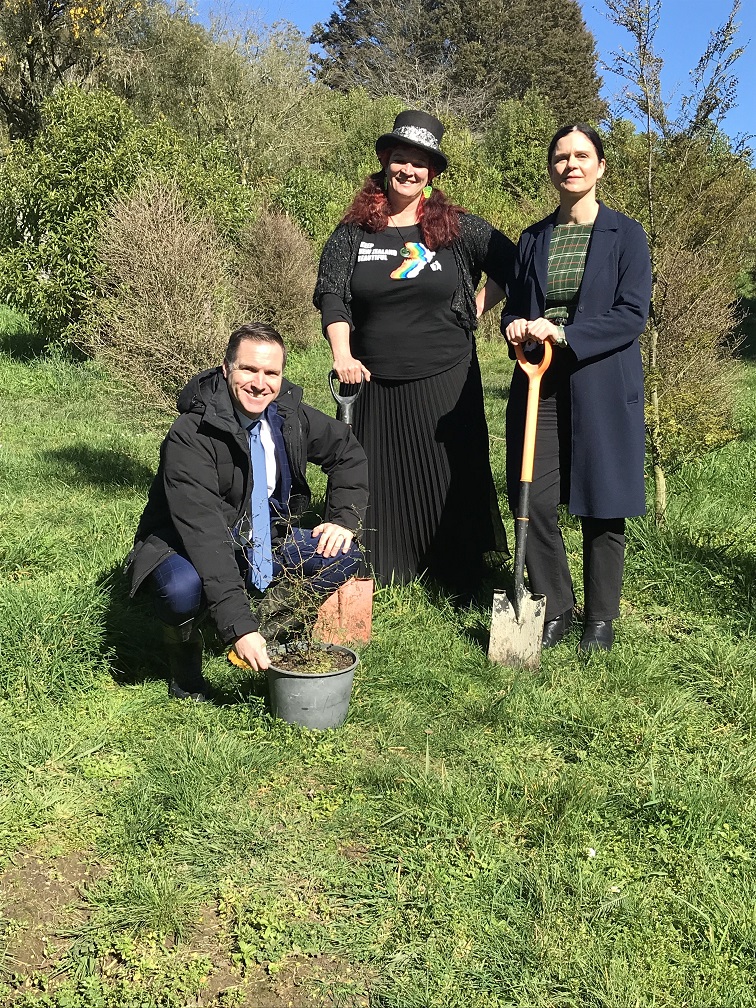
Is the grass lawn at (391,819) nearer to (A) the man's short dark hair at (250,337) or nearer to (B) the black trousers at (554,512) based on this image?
(B) the black trousers at (554,512)

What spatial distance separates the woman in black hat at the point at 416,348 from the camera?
13.5 feet

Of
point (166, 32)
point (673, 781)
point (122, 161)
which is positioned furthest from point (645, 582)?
point (166, 32)

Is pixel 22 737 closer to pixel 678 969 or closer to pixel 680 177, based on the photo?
pixel 678 969

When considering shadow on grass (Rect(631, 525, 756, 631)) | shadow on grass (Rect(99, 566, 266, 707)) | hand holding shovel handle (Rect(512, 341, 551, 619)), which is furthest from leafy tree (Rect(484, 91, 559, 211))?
shadow on grass (Rect(99, 566, 266, 707))

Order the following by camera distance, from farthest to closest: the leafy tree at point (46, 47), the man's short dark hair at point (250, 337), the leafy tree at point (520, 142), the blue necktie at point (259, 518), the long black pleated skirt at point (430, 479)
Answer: the leafy tree at point (520, 142)
the leafy tree at point (46, 47)
the long black pleated skirt at point (430, 479)
the blue necktie at point (259, 518)
the man's short dark hair at point (250, 337)

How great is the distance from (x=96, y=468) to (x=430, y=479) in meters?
3.16

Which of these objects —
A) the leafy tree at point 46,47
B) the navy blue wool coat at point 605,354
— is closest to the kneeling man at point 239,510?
the navy blue wool coat at point 605,354

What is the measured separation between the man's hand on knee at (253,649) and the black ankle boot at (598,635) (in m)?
1.53

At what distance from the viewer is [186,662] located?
3.47m

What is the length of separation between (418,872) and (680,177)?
566 cm

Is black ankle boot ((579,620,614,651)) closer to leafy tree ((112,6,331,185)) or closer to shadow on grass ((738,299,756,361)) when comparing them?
shadow on grass ((738,299,756,361))

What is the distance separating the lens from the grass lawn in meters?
2.32

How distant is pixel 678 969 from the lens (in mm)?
2312

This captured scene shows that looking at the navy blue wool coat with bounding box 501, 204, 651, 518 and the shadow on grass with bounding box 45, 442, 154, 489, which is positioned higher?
the navy blue wool coat with bounding box 501, 204, 651, 518
